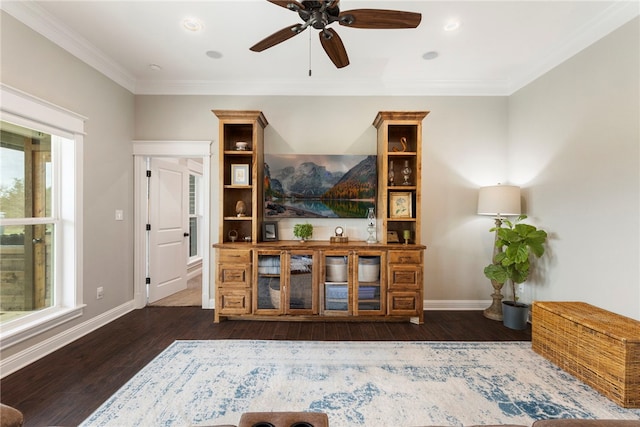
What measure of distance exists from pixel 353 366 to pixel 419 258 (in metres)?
1.42

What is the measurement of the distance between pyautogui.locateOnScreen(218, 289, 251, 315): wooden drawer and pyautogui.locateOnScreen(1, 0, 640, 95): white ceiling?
100 inches

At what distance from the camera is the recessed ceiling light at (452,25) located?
2.44 m

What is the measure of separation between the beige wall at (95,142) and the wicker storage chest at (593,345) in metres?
4.49

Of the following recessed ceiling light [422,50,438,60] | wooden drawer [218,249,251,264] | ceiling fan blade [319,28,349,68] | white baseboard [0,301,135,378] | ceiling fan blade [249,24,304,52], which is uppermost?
recessed ceiling light [422,50,438,60]

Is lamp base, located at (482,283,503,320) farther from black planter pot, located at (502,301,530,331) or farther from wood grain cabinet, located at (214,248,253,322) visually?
wood grain cabinet, located at (214,248,253,322)

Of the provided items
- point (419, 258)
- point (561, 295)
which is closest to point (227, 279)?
point (419, 258)

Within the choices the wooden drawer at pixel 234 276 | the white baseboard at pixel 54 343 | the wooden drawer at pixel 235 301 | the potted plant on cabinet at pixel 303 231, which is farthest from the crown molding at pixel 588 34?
the white baseboard at pixel 54 343

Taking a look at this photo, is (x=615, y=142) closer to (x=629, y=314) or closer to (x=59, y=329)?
(x=629, y=314)

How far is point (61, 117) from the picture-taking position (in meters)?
2.56

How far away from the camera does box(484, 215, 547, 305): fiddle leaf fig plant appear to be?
2875 mm

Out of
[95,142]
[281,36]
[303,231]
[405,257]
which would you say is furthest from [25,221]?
[405,257]

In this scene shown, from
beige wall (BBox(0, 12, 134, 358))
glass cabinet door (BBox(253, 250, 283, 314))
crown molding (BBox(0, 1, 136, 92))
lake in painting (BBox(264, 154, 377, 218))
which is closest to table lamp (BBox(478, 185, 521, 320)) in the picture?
lake in painting (BBox(264, 154, 377, 218))

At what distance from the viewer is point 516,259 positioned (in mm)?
2924

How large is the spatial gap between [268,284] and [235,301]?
421 millimetres
